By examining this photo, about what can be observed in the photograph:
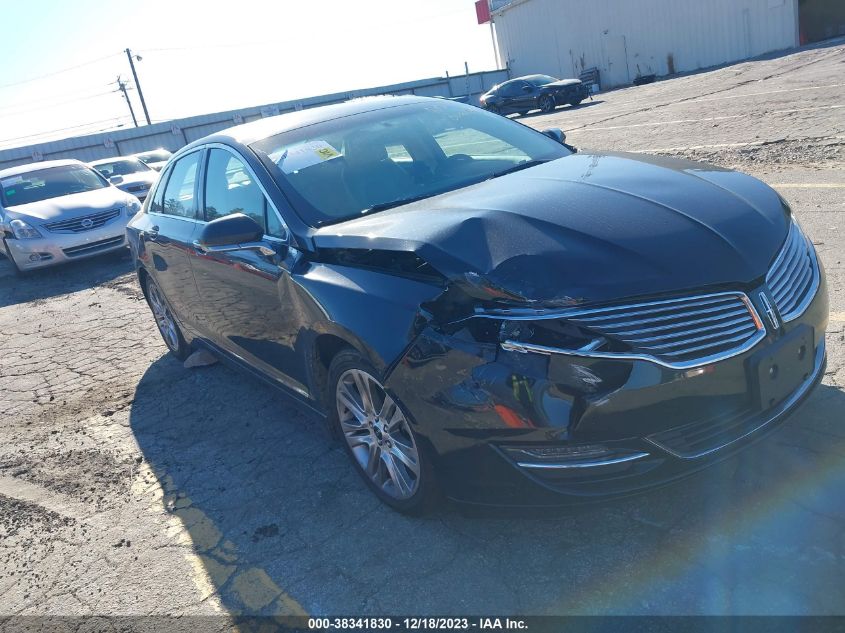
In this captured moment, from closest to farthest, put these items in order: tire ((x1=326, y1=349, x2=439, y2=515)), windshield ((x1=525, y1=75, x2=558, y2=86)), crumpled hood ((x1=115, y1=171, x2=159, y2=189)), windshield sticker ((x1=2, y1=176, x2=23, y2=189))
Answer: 1. tire ((x1=326, y1=349, x2=439, y2=515))
2. windshield sticker ((x1=2, y1=176, x2=23, y2=189))
3. crumpled hood ((x1=115, y1=171, x2=159, y2=189))
4. windshield ((x1=525, y1=75, x2=558, y2=86))

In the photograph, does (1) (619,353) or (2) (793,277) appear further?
(2) (793,277)

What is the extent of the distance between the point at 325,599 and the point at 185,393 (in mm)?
2792

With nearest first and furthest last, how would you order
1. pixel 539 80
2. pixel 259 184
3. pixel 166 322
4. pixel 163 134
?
pixel 259 184
pixel 166 322
pixel 539 80
pixel 163 134

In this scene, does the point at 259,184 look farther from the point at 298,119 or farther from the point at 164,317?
the point at 164,317

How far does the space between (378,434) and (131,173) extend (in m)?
15.0

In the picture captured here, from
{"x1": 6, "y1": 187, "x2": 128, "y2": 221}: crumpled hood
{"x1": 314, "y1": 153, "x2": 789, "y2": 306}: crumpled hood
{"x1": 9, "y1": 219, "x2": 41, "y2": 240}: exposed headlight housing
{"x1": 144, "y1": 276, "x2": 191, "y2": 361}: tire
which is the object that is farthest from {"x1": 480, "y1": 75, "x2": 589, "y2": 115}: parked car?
{"x1": 314, "y1": 153, "x2": 789, "y2": 306}: crumpled hood

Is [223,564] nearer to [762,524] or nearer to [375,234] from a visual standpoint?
[375,234]

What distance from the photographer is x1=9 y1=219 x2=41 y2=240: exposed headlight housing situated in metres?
10.2

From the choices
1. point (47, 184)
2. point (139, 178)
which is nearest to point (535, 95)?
point (139, 178)

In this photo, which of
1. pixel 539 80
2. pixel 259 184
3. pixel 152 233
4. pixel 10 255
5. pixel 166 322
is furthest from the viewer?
pixel 539 80

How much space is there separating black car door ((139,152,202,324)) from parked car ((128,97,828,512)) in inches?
37.2

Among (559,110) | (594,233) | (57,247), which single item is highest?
(594,233)

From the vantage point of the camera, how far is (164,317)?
18.9 ft

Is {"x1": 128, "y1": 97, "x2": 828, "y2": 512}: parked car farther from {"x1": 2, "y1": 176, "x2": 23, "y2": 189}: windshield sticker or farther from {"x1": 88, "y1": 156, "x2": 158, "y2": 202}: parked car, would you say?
{"x1": 88, "y1": 156, "x2": 158, "y2": 202}: parked car
